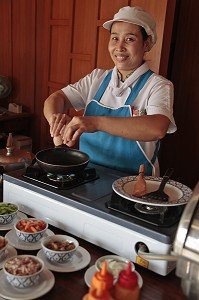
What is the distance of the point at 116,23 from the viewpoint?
4.82ft

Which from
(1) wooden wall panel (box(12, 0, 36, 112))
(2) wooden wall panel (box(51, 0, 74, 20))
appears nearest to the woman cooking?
(2) wooden wall panel (box(51, 0, 74, 20))

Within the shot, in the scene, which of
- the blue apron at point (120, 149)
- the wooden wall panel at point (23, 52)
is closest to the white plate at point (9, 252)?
the blue apron at point (120, 149)

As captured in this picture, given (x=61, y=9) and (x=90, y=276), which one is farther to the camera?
(x=61, y=9)

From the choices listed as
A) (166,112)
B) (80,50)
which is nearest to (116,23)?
(166,112)

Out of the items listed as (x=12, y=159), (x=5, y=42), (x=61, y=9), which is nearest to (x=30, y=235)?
(x=12, y=159)

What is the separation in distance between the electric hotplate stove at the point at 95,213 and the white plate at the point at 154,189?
1.4 inches

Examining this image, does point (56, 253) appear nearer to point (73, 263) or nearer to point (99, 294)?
point (73, 263)

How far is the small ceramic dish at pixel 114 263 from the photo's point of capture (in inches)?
33.3

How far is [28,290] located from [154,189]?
1.74ft

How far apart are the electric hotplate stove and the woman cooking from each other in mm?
191

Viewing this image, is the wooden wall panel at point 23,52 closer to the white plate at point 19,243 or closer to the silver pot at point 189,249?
the white plate at point 19,243

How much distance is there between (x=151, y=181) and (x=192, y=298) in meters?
0.56

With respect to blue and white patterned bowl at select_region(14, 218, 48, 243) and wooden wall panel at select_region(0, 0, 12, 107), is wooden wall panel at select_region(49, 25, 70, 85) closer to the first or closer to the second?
wooden wall panel at select_region(0, 0, 12, 107)

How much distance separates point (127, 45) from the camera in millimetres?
1463
